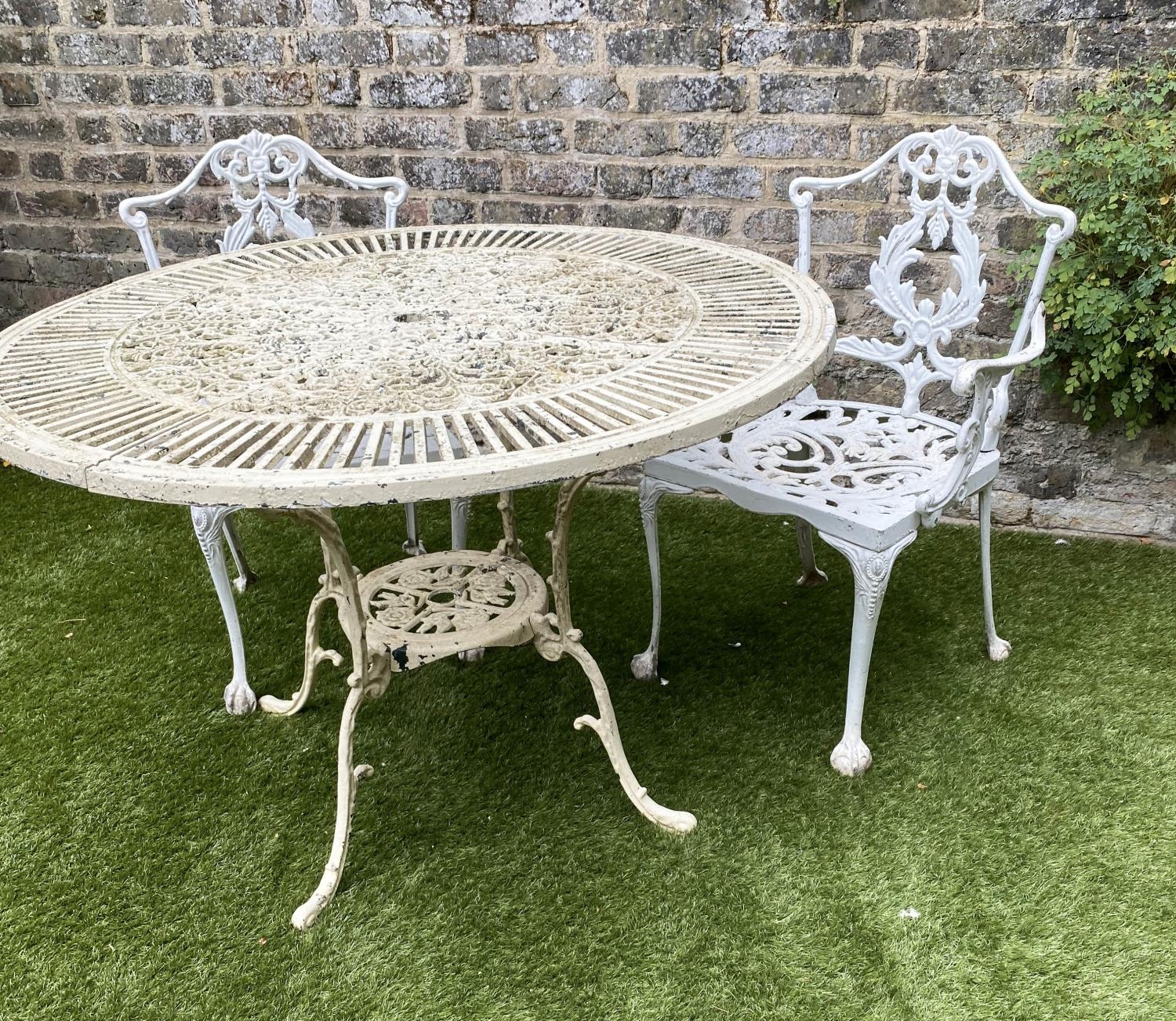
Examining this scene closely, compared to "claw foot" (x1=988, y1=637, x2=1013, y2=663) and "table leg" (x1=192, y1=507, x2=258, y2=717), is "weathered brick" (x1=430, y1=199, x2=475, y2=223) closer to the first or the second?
"table leg" (x1=192, y1=507, x2=258, y2=717)

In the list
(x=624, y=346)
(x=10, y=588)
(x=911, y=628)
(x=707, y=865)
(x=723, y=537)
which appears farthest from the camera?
(x=723, y=537)

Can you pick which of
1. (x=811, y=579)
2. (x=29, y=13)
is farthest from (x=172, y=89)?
(x=811, y=579)

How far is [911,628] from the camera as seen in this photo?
269 cm

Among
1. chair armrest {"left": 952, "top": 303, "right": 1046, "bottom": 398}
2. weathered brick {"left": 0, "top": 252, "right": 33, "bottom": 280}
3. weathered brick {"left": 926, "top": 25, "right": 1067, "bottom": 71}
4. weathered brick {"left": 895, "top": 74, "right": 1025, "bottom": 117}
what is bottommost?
weathered brick {"left": 0, "top": 252, "right": 33, "bottom": 280}

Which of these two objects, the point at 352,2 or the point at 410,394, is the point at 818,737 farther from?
the point at 352,2

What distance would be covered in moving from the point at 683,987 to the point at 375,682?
2.65 feet

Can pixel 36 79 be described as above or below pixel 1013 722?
above

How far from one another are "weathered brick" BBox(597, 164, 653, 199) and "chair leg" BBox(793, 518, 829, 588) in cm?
115

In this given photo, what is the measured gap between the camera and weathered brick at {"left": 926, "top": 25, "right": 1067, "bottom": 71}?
8.70 ft

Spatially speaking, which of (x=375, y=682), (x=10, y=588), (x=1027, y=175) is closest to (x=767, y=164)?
(x=1027, y=175)

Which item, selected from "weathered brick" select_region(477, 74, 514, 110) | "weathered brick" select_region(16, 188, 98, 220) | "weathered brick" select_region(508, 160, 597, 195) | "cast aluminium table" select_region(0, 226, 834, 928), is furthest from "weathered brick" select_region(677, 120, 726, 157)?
"weathered brick" select_region(16, 188, 98, 220)

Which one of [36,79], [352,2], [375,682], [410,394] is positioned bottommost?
[375,682]

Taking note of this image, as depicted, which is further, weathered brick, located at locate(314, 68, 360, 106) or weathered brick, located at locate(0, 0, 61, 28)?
weathered brick, located at locate(0, 0, 61, 28)

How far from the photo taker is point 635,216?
126 inches
